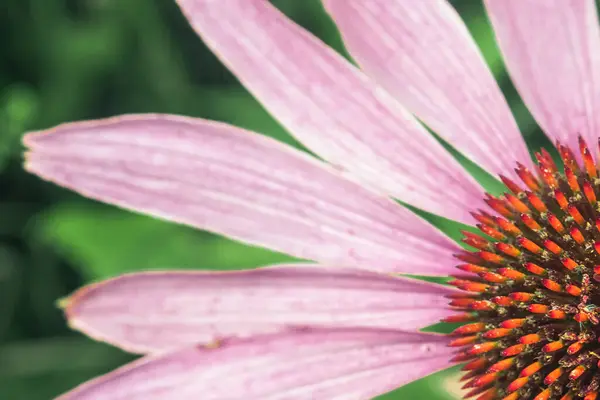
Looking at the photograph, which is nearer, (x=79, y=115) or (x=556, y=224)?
(x=556, y=224)

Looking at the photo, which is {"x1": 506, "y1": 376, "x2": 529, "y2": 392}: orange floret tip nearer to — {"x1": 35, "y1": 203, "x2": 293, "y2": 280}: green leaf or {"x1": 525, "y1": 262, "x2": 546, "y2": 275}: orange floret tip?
{"x1": 525, "y1": 262, "x2": 546, "y2": 275}: orange floret tip

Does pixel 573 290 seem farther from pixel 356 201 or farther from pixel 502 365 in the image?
pixel 356 201

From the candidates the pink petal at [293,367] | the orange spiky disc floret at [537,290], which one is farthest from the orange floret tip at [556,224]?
the pink petal at [293,367]

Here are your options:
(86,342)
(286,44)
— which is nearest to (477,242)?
(286,44)

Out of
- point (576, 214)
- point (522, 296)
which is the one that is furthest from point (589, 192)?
point (522, 296)

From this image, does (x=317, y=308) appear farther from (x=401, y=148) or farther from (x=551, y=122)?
(x=551, y=122)

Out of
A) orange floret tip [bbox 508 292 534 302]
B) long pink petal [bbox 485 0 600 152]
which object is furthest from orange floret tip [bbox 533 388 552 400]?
long pink petal [bbox 485 0 600 152]

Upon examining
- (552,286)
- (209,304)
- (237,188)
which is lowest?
(552,286)
